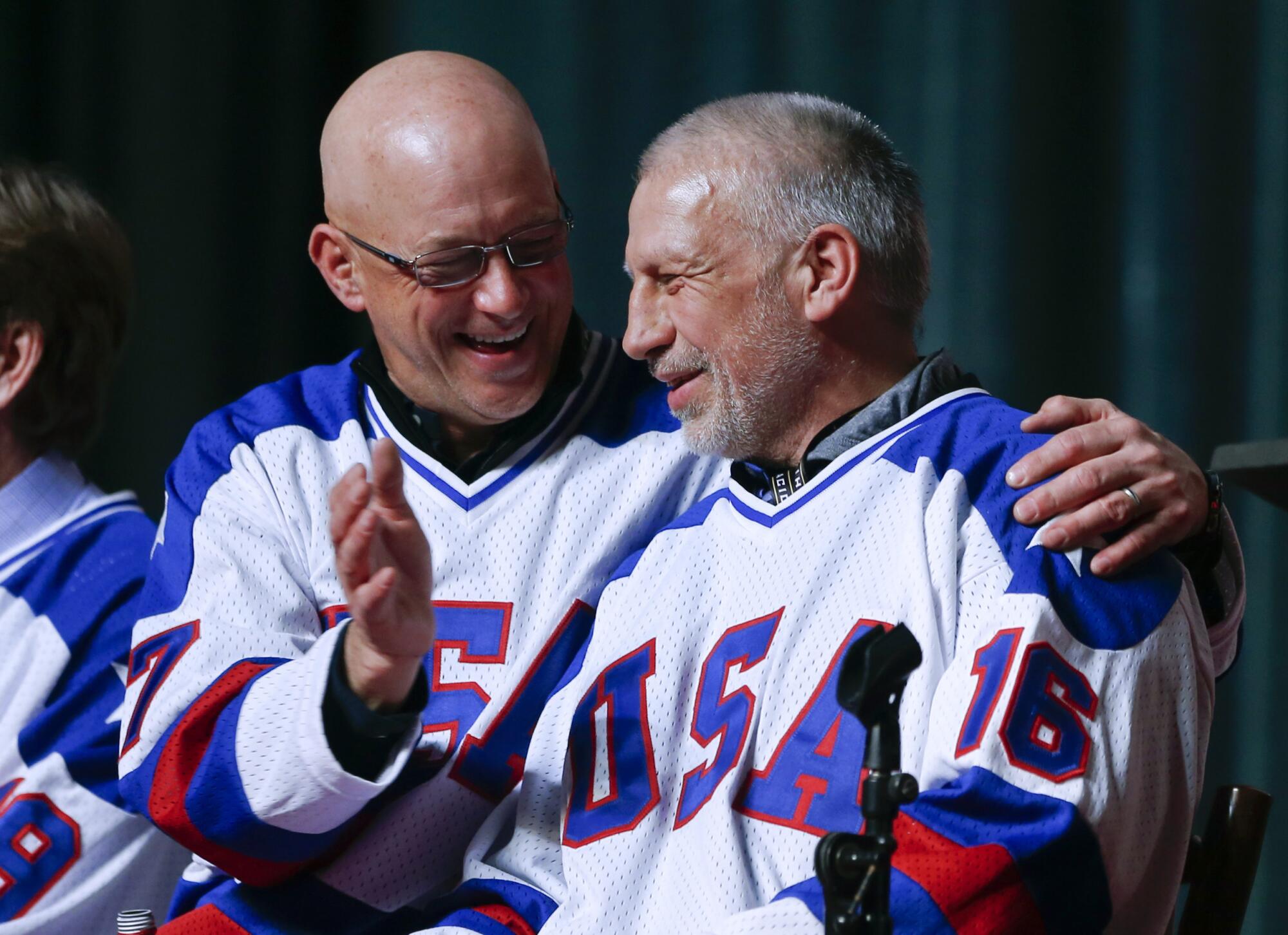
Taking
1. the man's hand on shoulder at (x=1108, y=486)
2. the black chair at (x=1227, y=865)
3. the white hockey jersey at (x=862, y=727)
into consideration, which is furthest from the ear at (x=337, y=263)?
the black chair at (x=1227, y=865)

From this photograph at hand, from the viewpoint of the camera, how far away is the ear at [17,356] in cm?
213

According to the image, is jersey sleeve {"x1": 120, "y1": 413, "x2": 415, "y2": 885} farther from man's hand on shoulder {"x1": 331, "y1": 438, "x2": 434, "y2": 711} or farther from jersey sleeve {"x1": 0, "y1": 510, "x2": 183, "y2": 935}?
jersey sleeve {"x1": 0, "y1": 510, "x2": 183, "y2": 935}

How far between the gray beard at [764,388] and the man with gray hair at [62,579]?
2.88 feet

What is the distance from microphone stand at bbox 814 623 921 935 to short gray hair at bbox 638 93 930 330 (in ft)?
2.25

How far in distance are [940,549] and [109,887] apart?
116cm

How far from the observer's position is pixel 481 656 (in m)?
1.69

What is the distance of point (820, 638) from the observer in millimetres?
1437

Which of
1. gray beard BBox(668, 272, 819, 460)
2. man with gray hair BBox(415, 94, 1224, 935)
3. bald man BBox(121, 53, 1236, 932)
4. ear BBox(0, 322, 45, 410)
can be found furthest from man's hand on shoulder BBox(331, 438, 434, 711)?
ear BBox(0, 322, 45, 410)

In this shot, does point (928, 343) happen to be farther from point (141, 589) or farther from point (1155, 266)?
point (141, 589)

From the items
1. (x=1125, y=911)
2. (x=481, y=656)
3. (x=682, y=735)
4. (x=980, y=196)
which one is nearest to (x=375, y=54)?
(x=980, y=196)

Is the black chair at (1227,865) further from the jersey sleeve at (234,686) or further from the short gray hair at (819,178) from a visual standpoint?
the jersey sleeve at (234,686)

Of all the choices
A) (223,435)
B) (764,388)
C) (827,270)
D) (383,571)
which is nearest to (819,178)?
(827,270)

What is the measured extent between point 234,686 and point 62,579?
598 mm

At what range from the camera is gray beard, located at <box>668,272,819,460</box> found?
5.25 ft
